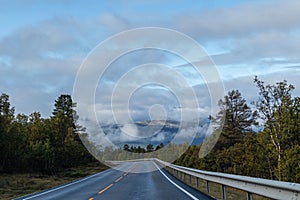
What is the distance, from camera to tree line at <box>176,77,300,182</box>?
39131 millimetres

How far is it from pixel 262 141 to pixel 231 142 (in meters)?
20.8

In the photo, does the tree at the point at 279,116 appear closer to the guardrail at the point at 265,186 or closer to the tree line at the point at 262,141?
the tree line at the point at 262,141

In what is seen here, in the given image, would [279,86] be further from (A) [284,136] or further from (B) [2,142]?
(B) [2,142]

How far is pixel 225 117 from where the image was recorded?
67812 millimetres

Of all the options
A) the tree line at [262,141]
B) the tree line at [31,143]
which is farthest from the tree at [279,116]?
the tree line at [31,143]

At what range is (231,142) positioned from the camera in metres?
65.8

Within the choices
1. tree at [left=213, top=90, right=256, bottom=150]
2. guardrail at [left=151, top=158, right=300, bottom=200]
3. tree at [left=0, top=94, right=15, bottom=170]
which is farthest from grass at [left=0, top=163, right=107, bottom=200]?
tree at [left=213, top=90, right=256, bottom=150]

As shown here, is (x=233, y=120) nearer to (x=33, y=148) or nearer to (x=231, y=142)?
(x=231, y=142)

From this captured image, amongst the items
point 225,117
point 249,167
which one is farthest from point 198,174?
point 225,117

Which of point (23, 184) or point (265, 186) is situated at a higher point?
point (265, 186)

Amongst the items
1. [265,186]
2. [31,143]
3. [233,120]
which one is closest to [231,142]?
[233,120]

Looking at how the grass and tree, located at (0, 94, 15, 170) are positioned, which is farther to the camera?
tree, located at (0, 94, 15, 170)

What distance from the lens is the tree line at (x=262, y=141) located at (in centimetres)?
3913

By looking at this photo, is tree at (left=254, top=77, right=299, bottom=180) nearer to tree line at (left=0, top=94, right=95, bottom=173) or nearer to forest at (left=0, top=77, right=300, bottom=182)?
forest at (left=0, top=77, right=300, bottom=182)
